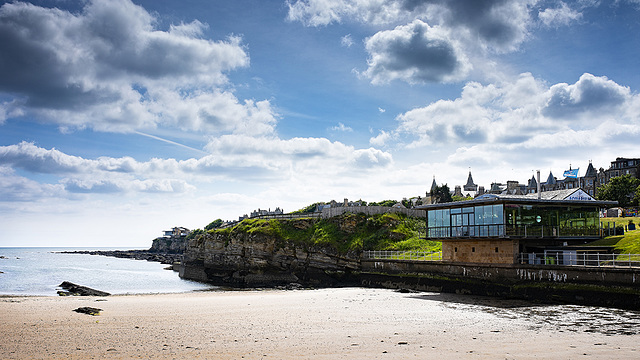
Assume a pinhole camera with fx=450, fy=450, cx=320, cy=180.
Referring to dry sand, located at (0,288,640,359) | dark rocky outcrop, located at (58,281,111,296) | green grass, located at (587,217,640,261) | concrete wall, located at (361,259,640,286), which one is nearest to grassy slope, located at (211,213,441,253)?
concrete wall, located at (361,259,640,286)

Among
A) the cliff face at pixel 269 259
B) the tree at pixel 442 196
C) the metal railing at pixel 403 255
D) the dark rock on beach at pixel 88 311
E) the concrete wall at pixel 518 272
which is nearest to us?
the dark rock on beach at pixel 88 311

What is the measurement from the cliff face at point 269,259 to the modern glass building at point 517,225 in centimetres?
1742

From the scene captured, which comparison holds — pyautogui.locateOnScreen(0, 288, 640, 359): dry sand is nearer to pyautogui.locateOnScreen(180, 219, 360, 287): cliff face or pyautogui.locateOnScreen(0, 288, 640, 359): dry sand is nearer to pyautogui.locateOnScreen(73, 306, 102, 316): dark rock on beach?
pyautogui.locateOnScreen(73, 306, 102, 316): dark rock on beach

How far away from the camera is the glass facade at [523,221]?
35.9 m

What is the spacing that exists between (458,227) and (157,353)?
97.4 feet

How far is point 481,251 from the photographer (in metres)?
37.9

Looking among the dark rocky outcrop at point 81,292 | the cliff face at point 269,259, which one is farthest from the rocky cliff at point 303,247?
the dark rocky outcrop at point 81,292

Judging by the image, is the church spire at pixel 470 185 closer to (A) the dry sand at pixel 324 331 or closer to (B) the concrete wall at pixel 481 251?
(B) the concrete wall at pixel 481 251

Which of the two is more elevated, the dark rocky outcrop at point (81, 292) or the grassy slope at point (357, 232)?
the grassy slope at point (357, 232)

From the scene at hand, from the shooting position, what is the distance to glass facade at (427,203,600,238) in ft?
118

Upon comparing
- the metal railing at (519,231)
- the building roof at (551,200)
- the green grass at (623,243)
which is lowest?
the green grass at (623,243)

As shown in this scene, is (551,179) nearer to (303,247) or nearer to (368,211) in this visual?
(368,211)

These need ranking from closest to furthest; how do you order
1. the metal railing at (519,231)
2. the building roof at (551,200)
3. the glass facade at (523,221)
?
1. the metal railing at (519,231)
2. the glass facade at (523,221)
3. the building roof at (551,200)

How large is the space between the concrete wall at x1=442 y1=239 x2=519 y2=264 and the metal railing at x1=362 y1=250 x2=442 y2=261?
11.5 ft
